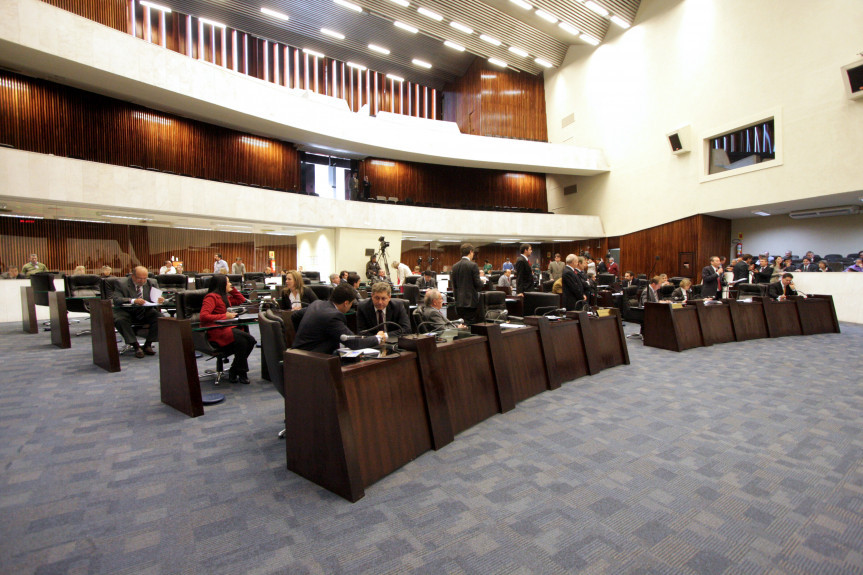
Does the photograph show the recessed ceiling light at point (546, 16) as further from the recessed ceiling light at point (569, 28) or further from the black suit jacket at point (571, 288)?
the black suit jacket at point (571, 288)

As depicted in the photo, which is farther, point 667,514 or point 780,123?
point 780,123

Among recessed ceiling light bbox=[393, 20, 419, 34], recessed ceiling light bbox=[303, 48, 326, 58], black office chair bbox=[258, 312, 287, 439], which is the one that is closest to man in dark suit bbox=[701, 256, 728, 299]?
black office chair bbox=[258, 312, 287, 439]

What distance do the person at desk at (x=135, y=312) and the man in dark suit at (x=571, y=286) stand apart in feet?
18.5

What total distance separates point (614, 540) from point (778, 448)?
176 cm

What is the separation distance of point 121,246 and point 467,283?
35.9ft

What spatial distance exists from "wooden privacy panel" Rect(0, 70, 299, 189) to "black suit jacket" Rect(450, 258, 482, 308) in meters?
10.4

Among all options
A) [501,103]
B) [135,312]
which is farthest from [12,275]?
[501,103]

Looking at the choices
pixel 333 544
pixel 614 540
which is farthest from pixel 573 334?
pixel 333 544

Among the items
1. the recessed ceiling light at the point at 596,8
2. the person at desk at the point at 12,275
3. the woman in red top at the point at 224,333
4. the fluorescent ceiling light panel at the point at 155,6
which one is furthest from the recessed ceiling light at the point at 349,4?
the woman in red top at the point at 224,333

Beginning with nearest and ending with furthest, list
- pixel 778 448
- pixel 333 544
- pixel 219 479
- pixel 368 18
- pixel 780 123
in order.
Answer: pixel 333 544, pixel 219 479, pixel 778 448, pixel 780 123, pixel 368 18

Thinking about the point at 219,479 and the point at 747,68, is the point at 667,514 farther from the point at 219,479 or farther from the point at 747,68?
the point at 747,68

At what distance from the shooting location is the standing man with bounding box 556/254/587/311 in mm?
5586

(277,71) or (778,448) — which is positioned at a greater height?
Answer: (277,71)

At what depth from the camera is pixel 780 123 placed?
10.0 metres
